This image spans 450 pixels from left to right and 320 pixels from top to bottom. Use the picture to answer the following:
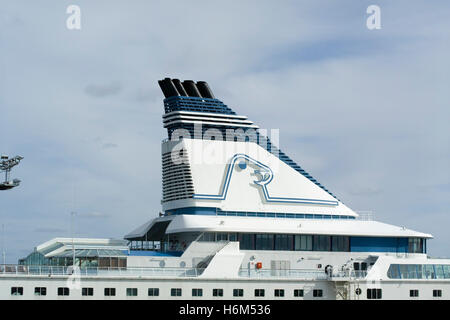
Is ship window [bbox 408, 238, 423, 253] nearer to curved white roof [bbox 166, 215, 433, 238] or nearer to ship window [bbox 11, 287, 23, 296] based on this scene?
curved white roof [bbox 166, 215, 433, 238]

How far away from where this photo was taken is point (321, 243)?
51688 mm

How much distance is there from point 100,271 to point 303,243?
13.5 m

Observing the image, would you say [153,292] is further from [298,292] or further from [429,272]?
[429,272]

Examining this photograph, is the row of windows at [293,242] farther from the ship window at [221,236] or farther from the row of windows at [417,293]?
the row of windows at [417,293]

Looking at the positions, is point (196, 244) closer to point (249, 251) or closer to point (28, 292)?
point (249, 251)

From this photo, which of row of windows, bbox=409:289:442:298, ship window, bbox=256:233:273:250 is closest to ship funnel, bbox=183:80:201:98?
ship window, bbox=256:233:273:250

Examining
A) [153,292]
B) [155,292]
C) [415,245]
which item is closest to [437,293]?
[415,245]

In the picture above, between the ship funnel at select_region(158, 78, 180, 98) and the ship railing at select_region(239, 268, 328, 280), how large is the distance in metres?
13.2

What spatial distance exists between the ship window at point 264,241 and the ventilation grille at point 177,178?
5.14 metres

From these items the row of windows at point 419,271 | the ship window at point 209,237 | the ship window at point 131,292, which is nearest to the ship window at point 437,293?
the row of windows at point 419,271

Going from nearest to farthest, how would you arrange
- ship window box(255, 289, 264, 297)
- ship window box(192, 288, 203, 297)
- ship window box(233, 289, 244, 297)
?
1. ship window box(192, 288, 203, 297)
2. ship window box(233, 289, 244, 297)
3. ship window box(255, 289, 264, 297)

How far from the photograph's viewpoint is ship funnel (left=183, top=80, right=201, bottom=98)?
54.2 m

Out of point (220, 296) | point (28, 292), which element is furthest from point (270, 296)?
point (28, 292)

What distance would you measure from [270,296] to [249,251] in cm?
364
